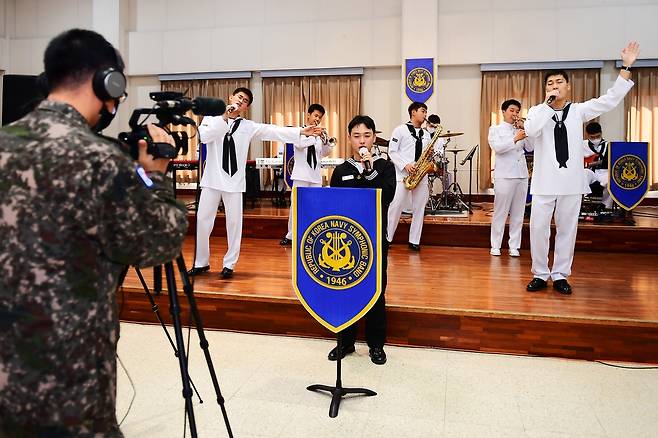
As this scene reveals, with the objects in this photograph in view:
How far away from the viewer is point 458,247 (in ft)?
21.7

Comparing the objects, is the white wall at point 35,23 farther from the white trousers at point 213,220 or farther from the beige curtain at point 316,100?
the white trousers at point 213,220

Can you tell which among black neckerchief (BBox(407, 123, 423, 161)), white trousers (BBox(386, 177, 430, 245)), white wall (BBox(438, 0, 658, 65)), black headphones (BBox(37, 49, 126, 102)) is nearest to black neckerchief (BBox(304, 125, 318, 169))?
white trousers (BBox(386, 177, 430, 245))

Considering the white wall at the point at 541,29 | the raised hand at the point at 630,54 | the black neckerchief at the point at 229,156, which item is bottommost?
the black neckerchief at the point at 229,156

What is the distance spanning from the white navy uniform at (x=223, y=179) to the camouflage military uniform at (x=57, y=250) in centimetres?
327

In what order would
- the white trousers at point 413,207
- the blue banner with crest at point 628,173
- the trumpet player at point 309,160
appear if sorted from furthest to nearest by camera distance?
the blue banner with crest at point 628,173
the trumpet player at point 309,160
the white trousers at point 413,207

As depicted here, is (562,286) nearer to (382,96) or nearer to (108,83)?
(108,83)

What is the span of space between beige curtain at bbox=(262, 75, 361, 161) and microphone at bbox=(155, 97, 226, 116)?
30.3 ft

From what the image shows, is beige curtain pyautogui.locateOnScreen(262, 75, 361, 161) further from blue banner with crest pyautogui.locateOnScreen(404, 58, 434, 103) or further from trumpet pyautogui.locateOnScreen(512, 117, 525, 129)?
trumpet pyautogui.locateOnScreen(512, 117, 525, 129)

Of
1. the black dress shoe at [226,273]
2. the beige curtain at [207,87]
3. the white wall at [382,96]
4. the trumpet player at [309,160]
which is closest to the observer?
the black dress shoe at [226,273]

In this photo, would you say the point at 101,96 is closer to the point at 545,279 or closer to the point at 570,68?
the point at 545,279

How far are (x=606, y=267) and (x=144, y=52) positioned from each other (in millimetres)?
10054

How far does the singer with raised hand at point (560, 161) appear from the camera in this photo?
403 centimetres

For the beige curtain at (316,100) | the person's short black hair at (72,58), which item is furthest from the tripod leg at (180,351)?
the beige curtain at (316,100)

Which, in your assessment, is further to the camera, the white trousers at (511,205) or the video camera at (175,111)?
the white trousers at (511,205)
